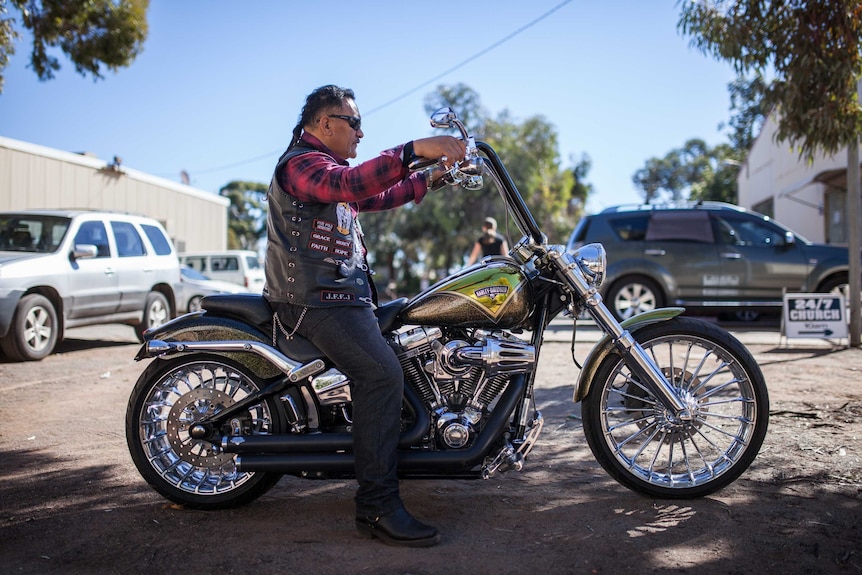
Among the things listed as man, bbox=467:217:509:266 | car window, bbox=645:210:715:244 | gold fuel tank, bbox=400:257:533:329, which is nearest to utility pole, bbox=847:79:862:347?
car window, bbox=645:210:715:244

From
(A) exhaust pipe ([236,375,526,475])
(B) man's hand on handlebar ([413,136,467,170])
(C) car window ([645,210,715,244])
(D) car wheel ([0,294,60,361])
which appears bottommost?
(A) exhaust pipe ([236,375,526,475])

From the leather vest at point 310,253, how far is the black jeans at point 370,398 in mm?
95

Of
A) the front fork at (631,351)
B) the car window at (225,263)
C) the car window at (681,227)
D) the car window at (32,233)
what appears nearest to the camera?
the front fork at (631,351)

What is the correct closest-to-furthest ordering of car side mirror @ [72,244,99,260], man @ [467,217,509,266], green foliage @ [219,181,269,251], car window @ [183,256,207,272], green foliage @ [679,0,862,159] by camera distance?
green foliage @ [679,0,862,159] < car side mirror @ [72,244,99,260] < man @ [467,217,509,266] < car window @ [183,256,207,272] < green foliage @ [219,181,269,251]

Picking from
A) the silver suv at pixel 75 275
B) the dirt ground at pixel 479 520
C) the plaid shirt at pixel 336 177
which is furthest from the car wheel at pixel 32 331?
the plaid shirt at pixel 336 177

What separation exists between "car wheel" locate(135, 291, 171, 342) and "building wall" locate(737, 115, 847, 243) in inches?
643

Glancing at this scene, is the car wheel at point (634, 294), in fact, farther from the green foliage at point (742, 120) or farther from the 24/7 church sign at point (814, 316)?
the green foliage at point (742, 120)

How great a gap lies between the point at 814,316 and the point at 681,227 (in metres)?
3.33

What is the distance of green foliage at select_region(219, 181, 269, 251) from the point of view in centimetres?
6141

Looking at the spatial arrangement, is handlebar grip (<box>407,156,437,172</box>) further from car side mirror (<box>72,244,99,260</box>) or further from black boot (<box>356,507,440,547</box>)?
car side mirror (<box>72,244,99,260</box>)

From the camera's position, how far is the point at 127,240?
10.1m

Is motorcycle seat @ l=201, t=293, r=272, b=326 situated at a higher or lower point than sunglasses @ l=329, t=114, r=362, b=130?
lower

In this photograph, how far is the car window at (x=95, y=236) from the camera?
9.34 m

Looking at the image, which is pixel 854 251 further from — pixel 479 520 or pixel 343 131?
pixel 343 131
